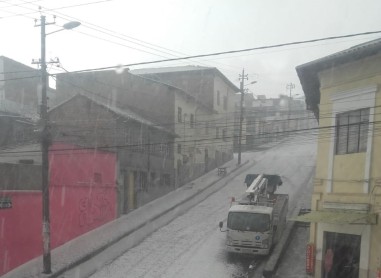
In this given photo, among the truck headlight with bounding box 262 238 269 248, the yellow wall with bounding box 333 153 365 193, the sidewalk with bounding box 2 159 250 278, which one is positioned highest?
the yellow wall with bounding box 333 153 365 193

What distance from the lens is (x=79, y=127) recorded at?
30281mm

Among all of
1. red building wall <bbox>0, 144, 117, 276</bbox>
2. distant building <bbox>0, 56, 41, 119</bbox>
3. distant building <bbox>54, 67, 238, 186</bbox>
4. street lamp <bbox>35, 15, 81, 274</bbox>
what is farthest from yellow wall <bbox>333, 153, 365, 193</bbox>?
distant building <bbox>0, 56, 41, 119</bbox>

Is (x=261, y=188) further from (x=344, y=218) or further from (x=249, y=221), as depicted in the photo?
(x=344, y=218)

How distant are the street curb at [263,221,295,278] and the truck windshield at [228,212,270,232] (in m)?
1.14

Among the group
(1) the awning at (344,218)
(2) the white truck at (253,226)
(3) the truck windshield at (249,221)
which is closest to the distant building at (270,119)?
(2) the white truck at (253,226)

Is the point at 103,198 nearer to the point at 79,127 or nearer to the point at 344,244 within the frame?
the point at 79,127

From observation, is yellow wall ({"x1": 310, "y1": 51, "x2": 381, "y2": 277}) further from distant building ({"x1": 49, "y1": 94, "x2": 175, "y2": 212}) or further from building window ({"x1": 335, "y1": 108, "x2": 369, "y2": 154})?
distant building ({"x1": 49, "y1": 94, "x2": 175, "y2": 212})

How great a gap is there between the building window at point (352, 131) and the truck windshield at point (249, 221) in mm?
5736

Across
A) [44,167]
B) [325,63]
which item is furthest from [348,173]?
[44,167]

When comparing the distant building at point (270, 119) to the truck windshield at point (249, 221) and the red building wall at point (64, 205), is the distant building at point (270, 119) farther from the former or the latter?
the truck windshield at point (249, 221)

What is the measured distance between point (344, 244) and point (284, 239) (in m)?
6.47

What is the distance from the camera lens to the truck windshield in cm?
1814

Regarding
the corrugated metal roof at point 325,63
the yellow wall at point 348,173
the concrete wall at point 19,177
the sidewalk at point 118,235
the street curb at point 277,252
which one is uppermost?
the corrugated metal roof at point 325,63

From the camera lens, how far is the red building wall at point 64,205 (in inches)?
682
